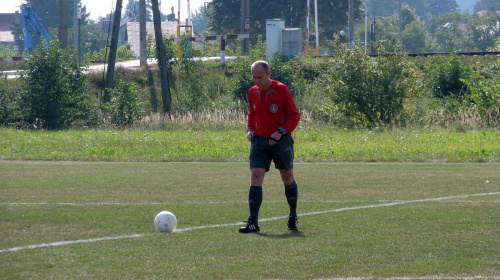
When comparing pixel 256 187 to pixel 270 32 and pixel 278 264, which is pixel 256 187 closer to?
pixel 278 264

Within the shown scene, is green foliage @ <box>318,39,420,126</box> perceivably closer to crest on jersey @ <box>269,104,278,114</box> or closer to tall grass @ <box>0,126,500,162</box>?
tall grass @ <box>0,126,500,162</box>

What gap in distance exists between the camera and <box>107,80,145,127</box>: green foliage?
1156 inches

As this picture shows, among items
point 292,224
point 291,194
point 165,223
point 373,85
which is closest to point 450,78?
point 373,85

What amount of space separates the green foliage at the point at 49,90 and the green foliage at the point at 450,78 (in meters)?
16.2

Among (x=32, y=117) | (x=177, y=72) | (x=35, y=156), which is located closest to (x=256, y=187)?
(x=35, y=156)

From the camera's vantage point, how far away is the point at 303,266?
591 centimetres

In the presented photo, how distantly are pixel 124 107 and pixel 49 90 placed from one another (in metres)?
3.17

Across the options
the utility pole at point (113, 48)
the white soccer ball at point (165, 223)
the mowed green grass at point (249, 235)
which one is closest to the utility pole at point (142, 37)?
the utility pole at point (113, 48)

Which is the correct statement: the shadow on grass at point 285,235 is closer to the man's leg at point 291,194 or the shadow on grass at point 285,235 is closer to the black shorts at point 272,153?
the man's leg at point 291,194

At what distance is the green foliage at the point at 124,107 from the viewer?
96.3 feet

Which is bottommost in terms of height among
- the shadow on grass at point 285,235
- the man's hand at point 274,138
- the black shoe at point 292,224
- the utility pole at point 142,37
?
the shadow on grass at point 285,235

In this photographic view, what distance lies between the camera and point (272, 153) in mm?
7770

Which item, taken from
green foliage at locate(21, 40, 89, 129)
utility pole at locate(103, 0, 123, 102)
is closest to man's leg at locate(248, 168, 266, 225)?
green foliage at locate(21, 40, 89, 129)

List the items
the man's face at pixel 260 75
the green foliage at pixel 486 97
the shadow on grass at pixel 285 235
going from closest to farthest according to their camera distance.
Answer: the shadow on grass at pixel 285 235, the man's face at pixel 260 75, the green foliage at pixel 486 97
